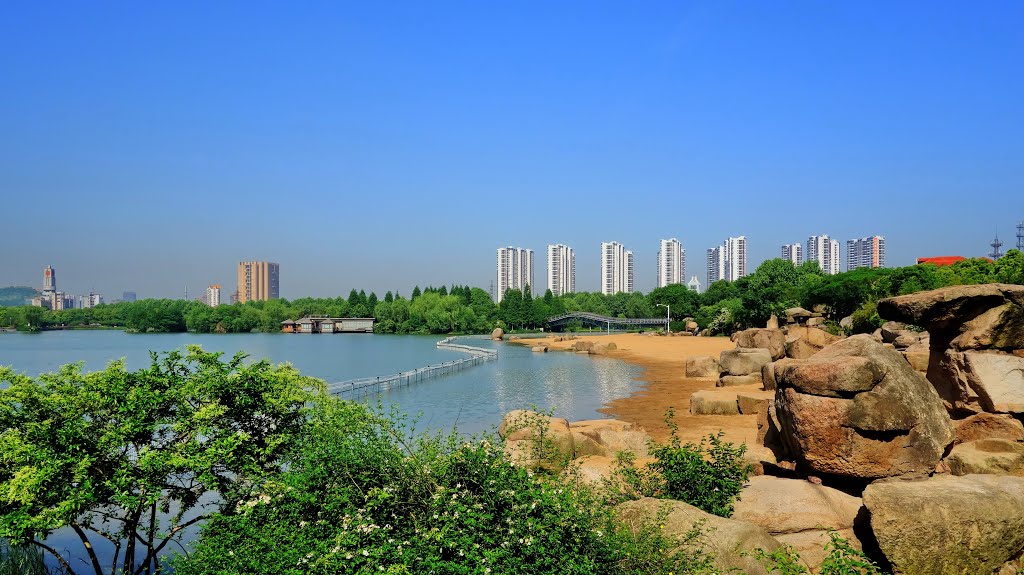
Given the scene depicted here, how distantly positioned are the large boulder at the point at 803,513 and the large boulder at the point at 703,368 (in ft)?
99.6

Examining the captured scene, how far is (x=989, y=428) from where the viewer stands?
1141 centimetres

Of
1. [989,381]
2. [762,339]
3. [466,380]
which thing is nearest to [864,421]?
[989,381]

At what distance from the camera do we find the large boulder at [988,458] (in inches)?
400

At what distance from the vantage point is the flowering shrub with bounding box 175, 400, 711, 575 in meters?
6.28

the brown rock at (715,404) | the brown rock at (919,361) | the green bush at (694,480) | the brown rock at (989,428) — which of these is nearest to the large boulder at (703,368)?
the brown rock at (715,404)

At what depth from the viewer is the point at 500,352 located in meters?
70.4

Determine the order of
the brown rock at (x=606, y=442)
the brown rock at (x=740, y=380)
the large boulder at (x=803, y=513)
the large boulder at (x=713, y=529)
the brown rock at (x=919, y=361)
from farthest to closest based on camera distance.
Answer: the brown rock at (x=740, y=380) → the brown rock at (x=919, y=361) → the brown rock at (x=606, y=442) → the large boulder at (x=803, y=513) → the large boulder at (x=713, y=529)

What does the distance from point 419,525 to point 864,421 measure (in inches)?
264

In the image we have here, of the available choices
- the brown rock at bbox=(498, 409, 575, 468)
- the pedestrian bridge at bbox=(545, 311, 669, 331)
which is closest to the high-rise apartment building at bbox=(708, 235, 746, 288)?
the pedestrian bridge at bbox=(545, 311, 669, 331)

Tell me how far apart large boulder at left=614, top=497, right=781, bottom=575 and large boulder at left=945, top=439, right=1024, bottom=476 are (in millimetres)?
4751

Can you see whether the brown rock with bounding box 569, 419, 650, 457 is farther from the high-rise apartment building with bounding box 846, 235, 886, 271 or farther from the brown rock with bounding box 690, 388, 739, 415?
the high-rise apartment building with bounding box 846, 235, 886, 271

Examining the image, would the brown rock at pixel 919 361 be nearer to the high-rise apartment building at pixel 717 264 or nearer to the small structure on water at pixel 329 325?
the small structure on water at pixel 329 325

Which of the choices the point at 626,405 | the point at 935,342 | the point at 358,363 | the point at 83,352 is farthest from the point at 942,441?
the point at 83,352

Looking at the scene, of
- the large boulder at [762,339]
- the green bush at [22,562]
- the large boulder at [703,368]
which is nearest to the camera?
the green bush at [22,562]
